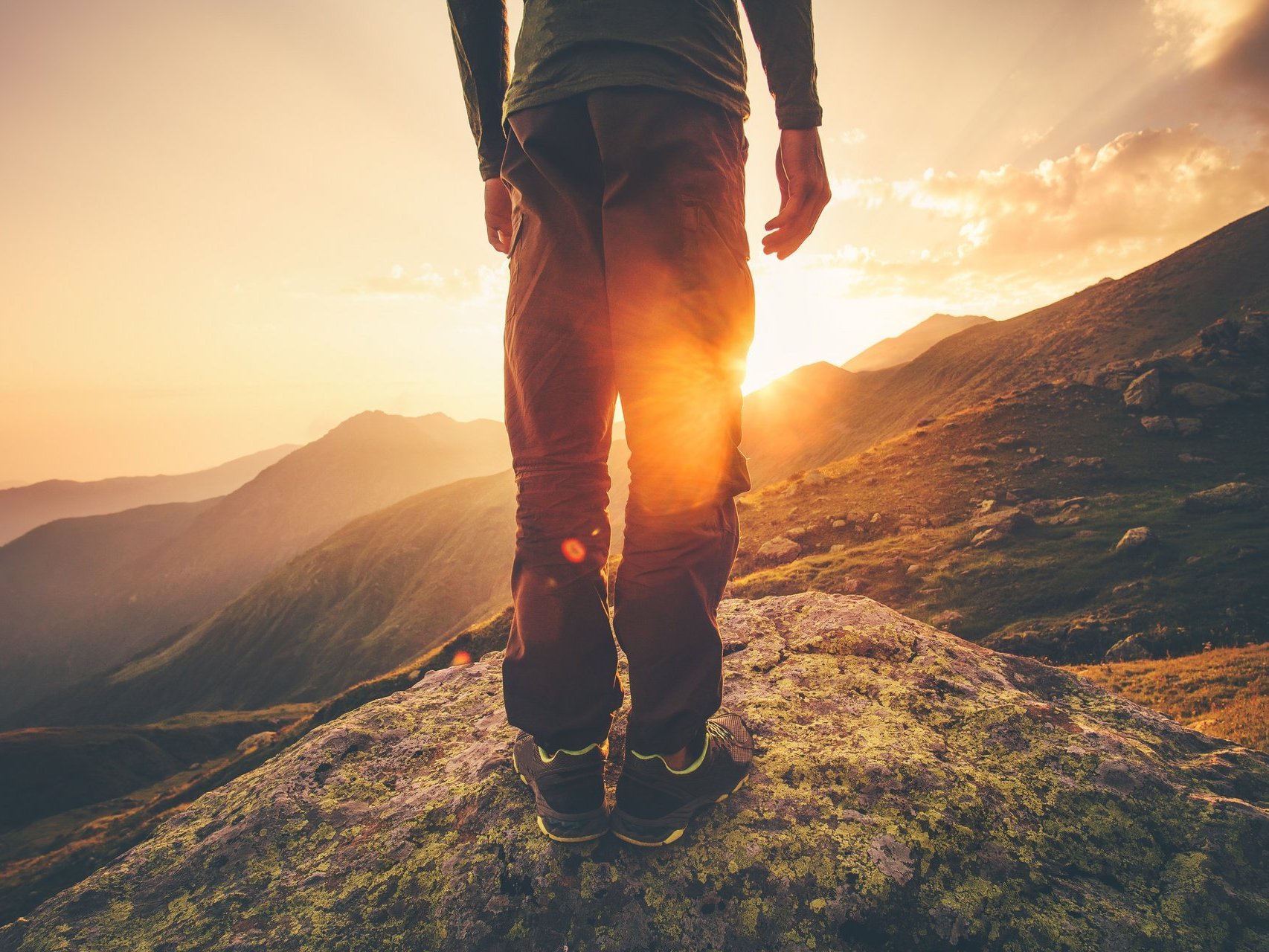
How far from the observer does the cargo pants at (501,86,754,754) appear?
1.87 metres

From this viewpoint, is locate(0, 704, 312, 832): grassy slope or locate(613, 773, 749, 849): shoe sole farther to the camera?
locate(0, 704, 312, 832): grassy slope

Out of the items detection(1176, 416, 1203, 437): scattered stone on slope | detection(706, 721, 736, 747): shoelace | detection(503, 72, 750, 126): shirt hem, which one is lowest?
detection(1176, 416, 1203, 437): scattered stone on slope

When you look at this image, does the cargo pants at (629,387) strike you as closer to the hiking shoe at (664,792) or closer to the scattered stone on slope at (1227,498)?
the hiking shoe at (664,792)

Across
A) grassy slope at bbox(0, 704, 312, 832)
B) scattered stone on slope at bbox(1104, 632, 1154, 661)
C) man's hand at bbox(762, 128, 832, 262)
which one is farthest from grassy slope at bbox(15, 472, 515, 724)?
man's hand at bbox(762, 128, 832, 262)

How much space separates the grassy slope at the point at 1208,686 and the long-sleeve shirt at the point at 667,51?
15.1 metres

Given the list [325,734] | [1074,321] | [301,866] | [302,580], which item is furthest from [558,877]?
[302,580]

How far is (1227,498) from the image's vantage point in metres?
20.7

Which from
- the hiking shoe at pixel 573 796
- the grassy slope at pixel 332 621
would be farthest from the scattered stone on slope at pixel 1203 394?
the grassy slope at pixel 332 621

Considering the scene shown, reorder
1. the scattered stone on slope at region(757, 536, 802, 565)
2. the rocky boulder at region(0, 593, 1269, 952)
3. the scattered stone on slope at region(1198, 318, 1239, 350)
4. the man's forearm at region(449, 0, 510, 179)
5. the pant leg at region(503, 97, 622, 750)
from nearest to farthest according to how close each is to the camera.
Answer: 1. the rocky boulder at region(0, 593, 1269, 952)
2. the pant leg at region(503, 97, 622, 750)
3. the man's forearm at region(449, 0, 510, 179)
4. the scattered stone on slope at region(757, 536, 802, 565)
5. the scattered stone on slope at region(1198, 318, 1239, 350)

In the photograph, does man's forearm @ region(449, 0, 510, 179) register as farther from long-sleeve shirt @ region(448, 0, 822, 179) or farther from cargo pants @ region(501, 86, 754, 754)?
cargo pants @ region(501, 86, 754, 754)

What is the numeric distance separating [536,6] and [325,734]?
11.9 ft

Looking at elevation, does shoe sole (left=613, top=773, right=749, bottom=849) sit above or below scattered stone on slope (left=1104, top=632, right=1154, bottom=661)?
above

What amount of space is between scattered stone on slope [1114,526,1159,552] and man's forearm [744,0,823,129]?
23518 millimetres

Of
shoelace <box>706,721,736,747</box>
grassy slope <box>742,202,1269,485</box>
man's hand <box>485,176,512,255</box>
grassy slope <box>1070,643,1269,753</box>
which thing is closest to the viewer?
shoelace <box>706,721,736,747</box>
